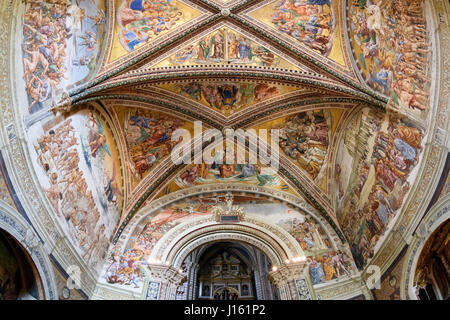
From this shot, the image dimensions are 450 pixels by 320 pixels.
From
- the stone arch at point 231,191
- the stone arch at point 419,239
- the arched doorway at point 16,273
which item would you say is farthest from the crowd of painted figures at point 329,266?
the arched doorway at point 16,273

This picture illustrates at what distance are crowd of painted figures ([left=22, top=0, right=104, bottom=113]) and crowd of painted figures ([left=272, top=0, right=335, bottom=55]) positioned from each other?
529 centimetres

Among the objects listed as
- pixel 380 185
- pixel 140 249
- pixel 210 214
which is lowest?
pixel 140 249

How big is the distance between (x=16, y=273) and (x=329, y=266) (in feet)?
A: 24.4

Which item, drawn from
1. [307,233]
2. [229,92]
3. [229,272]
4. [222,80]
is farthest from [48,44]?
[229,272]

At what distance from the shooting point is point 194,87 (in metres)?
10.1

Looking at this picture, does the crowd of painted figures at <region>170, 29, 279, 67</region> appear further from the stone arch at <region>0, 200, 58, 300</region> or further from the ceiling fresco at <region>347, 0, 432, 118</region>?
the stone arch at <region>0, 200, 58, 300</region>

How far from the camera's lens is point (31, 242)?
6.13 metres

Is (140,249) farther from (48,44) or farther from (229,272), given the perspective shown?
(229,272)

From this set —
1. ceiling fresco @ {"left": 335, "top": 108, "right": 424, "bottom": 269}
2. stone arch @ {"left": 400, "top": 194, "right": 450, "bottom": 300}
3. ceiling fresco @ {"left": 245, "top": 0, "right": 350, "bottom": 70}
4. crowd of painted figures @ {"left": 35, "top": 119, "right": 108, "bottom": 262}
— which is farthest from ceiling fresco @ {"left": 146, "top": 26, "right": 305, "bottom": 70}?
stone arch @ {"left": 400, "top": 194, "right": 450, "bottom": 300}

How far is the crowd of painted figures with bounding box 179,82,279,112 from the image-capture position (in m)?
10.1

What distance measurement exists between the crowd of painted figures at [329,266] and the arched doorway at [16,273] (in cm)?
657
